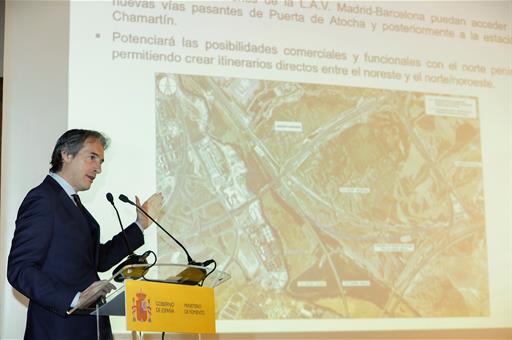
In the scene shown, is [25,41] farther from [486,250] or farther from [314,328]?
[486,250]

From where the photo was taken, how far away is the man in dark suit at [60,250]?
8.45 ft

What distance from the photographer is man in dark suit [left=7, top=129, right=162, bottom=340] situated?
2.57 m

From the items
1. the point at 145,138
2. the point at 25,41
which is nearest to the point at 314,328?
the point at 145,138

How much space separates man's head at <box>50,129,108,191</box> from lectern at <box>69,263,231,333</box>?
652mm

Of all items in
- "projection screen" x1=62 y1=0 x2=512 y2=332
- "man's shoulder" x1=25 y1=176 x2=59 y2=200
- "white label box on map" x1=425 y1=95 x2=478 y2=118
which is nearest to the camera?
"man's shoulder" x1=25 y1=176 x2=59 y2=200

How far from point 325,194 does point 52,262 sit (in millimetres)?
1782

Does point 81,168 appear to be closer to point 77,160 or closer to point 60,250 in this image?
point 77,160

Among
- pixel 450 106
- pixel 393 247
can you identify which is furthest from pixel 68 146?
pixel 450 106

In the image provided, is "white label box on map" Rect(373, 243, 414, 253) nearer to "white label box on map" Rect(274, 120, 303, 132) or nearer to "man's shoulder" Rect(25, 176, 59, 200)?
"white label box on map" Rect(274, 120, 303, 132)

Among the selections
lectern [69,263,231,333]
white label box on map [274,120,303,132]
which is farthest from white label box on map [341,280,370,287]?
lectern [69,263,231,333]

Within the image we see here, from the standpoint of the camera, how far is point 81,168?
3049 mm

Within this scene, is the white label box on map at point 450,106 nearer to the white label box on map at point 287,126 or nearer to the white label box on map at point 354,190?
the white label box on map at point 354,190

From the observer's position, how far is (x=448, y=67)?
449 cm

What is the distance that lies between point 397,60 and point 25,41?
7.15 ft
